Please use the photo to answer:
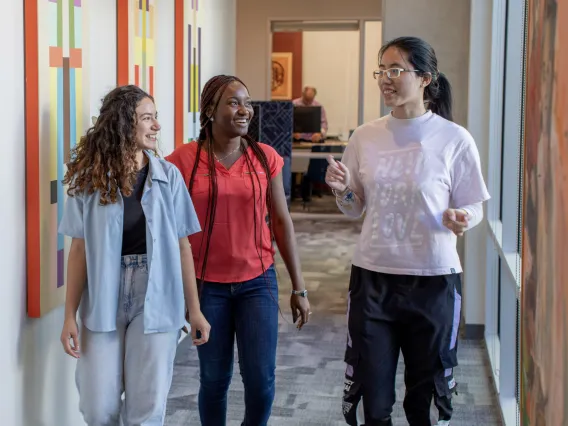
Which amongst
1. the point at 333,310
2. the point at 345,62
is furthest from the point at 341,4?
the point at 333,310

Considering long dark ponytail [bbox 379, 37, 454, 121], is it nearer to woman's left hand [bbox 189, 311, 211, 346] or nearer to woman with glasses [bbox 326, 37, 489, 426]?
woman with glasses [bbox 326, 37, 489, 426]

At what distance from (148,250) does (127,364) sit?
358mm

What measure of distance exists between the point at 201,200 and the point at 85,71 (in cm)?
68

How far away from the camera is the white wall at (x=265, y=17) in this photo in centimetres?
1170

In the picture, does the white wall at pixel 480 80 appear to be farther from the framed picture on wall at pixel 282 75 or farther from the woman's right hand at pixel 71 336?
the framed picture on wall at pixel 282 75

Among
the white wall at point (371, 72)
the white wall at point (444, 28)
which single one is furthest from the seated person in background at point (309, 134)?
the white wall at point (444, 28)

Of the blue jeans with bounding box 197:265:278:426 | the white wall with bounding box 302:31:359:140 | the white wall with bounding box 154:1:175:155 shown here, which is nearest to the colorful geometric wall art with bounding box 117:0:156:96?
the white wall with bounding box 154:1:175:155

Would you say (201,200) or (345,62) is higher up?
(345,62)

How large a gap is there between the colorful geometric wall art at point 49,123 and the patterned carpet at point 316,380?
1.18 m

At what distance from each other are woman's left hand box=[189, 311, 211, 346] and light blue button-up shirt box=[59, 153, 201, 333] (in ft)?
0.14

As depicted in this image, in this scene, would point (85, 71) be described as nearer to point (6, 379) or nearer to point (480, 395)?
point (6, 379)

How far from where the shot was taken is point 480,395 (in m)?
4.01

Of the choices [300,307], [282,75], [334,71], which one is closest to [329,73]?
[334,71]

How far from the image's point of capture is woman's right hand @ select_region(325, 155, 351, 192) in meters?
2.56
